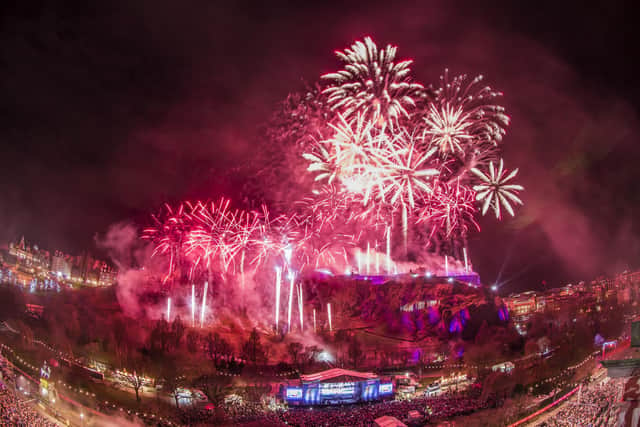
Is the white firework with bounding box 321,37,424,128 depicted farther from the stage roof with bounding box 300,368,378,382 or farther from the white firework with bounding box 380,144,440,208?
the stage roof with bounding box 300,368,378,382

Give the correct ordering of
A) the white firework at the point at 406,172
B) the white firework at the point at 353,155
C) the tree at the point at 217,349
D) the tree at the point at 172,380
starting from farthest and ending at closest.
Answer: the white firework at the point at 353,155
the tree at the point at 217,349
the white firework at the point at 406,172
the tree at the point at 172,380

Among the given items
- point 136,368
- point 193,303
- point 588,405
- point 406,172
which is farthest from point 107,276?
point 588,405

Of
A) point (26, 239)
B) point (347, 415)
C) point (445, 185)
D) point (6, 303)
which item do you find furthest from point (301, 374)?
point (26, 239)

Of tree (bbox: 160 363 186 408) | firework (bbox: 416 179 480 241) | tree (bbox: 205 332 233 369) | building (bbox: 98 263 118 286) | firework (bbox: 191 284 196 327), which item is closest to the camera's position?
tree (bbox: 160 363 186 408)

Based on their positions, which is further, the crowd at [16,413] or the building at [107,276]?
the building at [107,276]

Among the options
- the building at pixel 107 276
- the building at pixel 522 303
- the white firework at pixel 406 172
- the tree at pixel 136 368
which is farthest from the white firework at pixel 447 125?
the building at pixel 107 276

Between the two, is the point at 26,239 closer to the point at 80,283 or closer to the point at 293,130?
the point at 80,283

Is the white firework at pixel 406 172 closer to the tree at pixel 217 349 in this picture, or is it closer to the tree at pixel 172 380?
the tree at pixel 217 349

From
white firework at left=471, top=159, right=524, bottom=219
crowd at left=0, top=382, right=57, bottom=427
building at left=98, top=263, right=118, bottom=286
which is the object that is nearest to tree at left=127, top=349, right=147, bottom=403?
crowd at left=0, top=382, right=57, bottom=427
